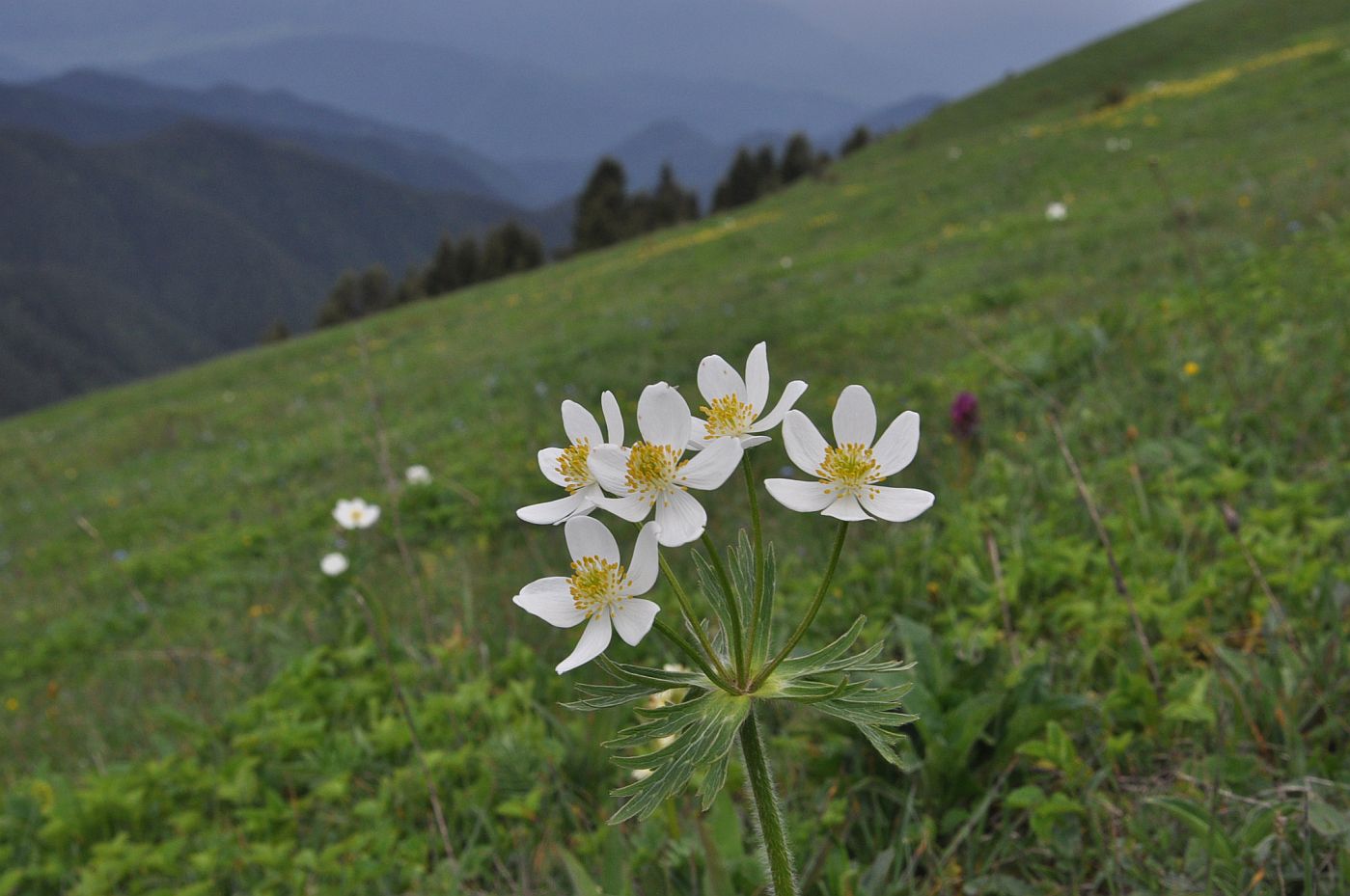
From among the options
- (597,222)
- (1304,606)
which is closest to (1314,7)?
(1304,606)

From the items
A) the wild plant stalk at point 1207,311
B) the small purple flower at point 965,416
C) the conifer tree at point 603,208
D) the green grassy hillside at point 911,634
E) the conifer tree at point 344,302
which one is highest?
the conifer tree at point 603,208

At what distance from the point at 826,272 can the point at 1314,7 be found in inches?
1237

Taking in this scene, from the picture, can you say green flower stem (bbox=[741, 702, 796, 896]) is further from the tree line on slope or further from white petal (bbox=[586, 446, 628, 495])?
the tree line on slope

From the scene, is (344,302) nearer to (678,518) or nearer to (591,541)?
(591,541)

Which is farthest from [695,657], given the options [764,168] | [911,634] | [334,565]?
[764,168]

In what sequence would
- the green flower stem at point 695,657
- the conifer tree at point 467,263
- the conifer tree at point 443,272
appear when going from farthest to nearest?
Result: the conifer tree at point 467,263
the conifer tree at point 443,272
the green flower stem at point 695,657

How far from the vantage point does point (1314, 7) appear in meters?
30.1

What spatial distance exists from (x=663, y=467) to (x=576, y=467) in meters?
0.21

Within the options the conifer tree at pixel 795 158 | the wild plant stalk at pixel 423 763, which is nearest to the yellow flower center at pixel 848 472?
the wild plant stalk at pixel 423 763

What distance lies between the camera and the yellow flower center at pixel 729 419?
121 cm

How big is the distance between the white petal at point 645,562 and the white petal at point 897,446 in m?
0.37

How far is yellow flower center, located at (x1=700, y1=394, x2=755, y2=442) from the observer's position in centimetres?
121

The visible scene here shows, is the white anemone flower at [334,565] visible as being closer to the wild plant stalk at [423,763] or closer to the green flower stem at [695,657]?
the wild plant stalk at [423,763]

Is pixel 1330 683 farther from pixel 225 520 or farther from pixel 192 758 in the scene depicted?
pixel 225 520
